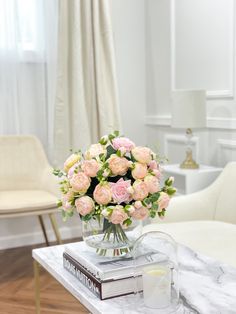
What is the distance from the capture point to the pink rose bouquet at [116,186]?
4.99 ft

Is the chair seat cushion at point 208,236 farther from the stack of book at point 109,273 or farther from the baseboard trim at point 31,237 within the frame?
the baseboard trim at point 31,237

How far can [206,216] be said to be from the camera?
2652 millimetres

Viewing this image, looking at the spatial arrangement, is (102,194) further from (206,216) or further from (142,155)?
(206,216)

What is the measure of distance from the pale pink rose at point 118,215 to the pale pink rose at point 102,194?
0.12 ft

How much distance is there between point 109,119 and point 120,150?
2.11m

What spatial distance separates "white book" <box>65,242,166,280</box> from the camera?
153cm

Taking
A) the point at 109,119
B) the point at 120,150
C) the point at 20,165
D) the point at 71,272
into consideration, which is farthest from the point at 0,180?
the point at 120,150

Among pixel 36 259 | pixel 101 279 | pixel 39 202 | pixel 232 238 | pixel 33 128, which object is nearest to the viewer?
pixel 101 279

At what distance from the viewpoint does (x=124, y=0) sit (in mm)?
3883

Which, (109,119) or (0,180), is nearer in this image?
(0,180)

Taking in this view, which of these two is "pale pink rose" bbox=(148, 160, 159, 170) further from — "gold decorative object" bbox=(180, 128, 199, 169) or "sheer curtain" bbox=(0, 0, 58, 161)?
"sheer curtain" bbox=(0, 0, 58, 161)

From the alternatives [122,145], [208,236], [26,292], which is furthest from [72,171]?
[26,292]

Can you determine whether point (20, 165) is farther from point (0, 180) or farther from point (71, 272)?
point (71, 272)

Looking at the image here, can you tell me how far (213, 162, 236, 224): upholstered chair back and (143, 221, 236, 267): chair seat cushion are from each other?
12cm
